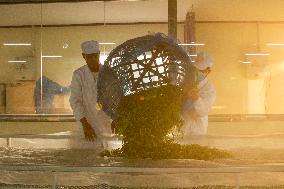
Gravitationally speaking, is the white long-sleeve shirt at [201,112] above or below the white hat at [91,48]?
below

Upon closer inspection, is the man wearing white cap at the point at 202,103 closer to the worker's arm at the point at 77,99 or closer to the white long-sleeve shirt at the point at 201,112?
the white long-sleeve shirt at the point at 201,112

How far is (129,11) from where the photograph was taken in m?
7.46

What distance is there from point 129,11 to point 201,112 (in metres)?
3.81

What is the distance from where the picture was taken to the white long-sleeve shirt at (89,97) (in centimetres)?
405

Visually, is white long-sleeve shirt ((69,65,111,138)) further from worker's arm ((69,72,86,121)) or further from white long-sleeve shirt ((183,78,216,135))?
white long-sleeve shirt ((183,78,216,135))

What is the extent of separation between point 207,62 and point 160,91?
63.7 inches

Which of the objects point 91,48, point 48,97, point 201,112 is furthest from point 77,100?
point 48,97

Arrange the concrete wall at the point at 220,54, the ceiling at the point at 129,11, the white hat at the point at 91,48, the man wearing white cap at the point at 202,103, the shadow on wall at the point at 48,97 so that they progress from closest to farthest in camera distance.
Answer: the white hat at the point at 91,48 → the man wearing white cap at the point at 202,103 → the ceiling at the point at 129,11 → the shadow on wall at the point at 48,97 → the concrete wall at the point at 220,54

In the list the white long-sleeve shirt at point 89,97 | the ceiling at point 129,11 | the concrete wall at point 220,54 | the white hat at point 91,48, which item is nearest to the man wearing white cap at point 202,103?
the white long-sleeve shirt at point 89,97

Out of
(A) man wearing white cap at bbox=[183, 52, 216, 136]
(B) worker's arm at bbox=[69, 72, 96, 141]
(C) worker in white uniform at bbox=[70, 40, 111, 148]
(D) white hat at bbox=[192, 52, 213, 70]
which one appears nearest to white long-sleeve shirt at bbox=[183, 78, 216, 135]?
(A) man wearing white cap at bbox=[183, 52, 216, 136]

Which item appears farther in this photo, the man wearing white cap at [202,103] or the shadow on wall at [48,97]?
the shadow on wall at [48,97]

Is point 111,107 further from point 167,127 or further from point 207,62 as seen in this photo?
point 207,62

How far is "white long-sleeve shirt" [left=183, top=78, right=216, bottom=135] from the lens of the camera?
4.01m

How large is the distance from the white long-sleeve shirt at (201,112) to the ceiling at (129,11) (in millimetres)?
3029
